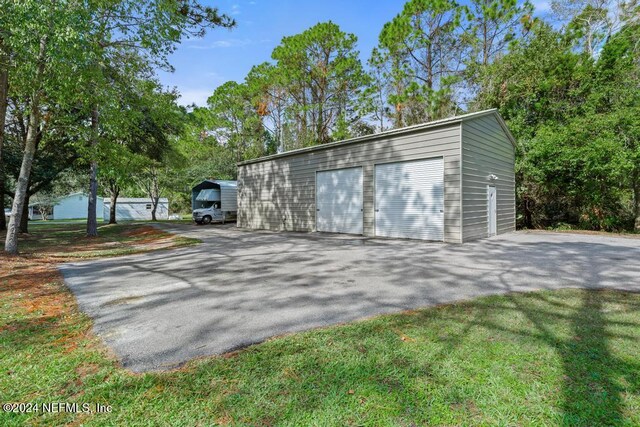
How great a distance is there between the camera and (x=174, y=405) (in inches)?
66.9

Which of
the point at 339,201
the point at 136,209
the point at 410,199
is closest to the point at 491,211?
the point at 410,199

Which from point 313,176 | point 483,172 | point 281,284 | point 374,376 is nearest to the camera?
point 374,376

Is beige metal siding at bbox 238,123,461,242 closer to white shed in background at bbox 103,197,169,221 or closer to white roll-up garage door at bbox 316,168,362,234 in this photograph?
white roll-up garage door at bbox 316,168,362,234

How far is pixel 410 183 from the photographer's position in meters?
9.29

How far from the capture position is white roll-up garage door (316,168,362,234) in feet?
35.4

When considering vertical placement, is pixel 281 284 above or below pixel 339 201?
below

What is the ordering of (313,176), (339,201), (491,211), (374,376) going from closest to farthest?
(374,376) < (491,211) < (339,201) < (313,176)

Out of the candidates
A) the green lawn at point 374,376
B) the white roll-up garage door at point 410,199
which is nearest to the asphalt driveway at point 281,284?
the green lawn at point 374,376

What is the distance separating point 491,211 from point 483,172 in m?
1.42

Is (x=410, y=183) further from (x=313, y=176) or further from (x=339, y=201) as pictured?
(x=313, y=176)

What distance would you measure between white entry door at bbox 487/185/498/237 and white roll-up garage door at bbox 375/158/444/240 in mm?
2320

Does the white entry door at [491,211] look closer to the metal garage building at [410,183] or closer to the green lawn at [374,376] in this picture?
the metal garage building at [410,183]

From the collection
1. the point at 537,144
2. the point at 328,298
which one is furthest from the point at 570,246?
the point at 328,298

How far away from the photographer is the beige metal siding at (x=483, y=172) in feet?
27.9
